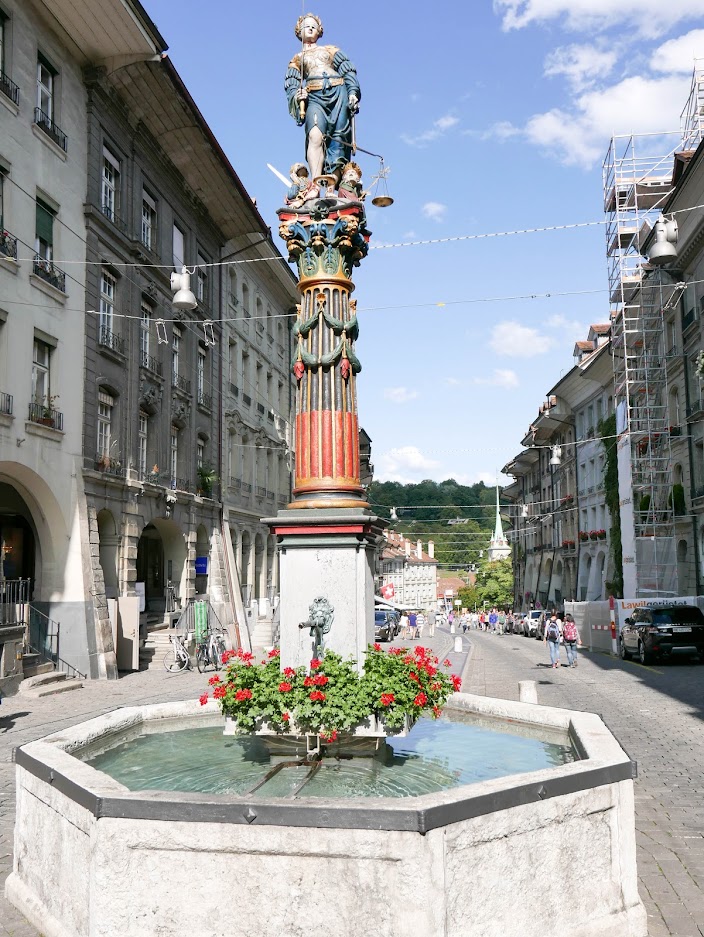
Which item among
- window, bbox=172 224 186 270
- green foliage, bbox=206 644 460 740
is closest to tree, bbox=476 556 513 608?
window, bbox=172 224 186 270

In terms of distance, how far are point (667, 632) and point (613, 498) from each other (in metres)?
22.4

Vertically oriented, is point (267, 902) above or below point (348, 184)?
below

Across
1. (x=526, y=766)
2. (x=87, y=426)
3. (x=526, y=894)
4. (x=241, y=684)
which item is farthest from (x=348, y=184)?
(x=87, y=426)

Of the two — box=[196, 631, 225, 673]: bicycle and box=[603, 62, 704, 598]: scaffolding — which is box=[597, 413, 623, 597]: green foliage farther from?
box=[196, 631, 225, 673]: bicycle

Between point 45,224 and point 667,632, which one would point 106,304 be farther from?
point 667,632

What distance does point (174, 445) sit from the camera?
31641 mm

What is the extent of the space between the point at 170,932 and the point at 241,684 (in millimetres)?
2469

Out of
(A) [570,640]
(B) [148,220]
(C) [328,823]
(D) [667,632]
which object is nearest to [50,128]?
(B) [148,220]

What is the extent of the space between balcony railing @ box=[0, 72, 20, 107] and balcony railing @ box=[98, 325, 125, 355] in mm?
6333

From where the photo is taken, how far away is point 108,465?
81.8ft

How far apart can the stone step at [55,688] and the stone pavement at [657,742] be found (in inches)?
355

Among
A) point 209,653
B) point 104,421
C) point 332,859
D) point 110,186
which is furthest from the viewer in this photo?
point 110,186

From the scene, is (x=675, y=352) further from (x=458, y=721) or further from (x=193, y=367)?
(x=458, y=721)

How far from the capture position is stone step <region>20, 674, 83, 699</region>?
18641mm
